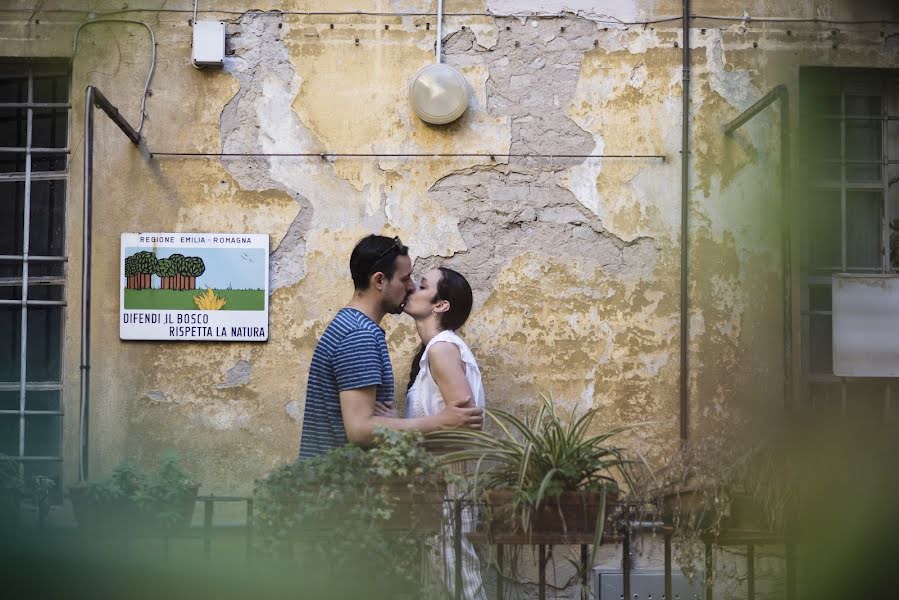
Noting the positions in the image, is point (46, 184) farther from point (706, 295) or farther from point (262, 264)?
point (706, 295)

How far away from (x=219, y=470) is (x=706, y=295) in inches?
111

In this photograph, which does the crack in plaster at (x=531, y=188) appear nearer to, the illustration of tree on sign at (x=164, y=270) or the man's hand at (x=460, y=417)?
the illustration of tree on sign at (x=164, y=270)

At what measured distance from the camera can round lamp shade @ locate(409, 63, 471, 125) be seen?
5.28 metres

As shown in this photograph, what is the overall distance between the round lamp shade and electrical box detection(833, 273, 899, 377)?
226 cm

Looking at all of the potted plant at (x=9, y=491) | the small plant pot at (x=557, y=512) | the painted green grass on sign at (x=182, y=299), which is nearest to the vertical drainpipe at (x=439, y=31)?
the painted green grass on sign at (x=182, y=299)

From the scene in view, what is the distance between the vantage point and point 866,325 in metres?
5.40

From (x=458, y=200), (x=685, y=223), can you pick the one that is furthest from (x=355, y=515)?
(x=685, y=223)

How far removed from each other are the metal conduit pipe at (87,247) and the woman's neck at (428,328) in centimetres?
172

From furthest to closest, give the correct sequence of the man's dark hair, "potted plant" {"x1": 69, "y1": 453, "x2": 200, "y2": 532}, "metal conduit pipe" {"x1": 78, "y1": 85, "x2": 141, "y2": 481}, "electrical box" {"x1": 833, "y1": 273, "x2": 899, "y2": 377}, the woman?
"electrical box" {"x1": 833, "y1": 273, "x2": 899, "y2": 377} < "metal conduit pipe" {"x1": 78, "y1": 85, "x2": 141, "y2": 481} < the man's dark hair < the woman < "potted plant" {"x1": 69, "y1": 453, "x2": 200, "y2": 532}

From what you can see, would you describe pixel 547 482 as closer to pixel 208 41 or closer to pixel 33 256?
pixel 208 41

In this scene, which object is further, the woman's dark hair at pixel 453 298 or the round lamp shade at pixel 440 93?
the round lamp shade at pixel 440 93

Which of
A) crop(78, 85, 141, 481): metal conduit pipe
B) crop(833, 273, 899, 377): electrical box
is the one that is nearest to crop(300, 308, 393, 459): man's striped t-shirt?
crop(78, 85, 141, 481): metal conduit pipe

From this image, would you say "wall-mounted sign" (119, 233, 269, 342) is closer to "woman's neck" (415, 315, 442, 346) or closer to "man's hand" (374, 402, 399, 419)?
"woman's neck" (415, 315, 442, 346)

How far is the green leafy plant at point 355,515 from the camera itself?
3.31m
